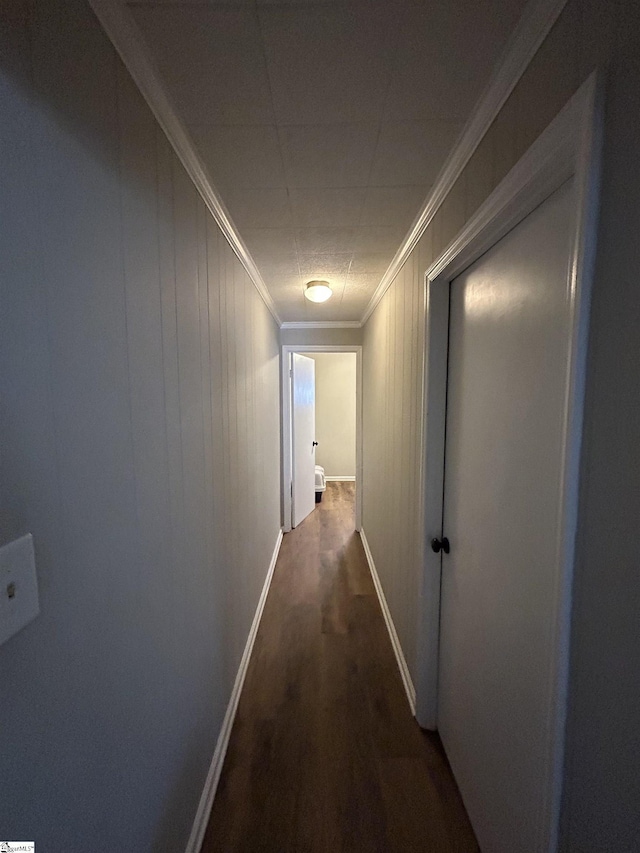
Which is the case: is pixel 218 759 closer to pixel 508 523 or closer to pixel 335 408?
pixel 508 523

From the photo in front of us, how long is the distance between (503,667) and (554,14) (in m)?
1.50

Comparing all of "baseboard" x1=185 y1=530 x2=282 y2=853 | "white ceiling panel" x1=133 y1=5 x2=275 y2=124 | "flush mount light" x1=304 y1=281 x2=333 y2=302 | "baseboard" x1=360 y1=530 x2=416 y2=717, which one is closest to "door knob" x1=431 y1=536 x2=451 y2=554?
"baseboard" x1=360 y1=530 x2=416 y2=717

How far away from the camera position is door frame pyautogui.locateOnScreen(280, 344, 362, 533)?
12.2 feet

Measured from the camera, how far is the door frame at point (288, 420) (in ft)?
12.2

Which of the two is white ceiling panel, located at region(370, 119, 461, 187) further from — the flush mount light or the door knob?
the door knob

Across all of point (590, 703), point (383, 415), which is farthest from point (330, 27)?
point (383, 415)

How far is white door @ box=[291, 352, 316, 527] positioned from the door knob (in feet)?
8.16

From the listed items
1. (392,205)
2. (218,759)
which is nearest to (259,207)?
(392,205)

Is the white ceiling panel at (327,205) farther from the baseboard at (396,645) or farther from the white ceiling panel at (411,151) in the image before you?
the baseboard at (396,645)

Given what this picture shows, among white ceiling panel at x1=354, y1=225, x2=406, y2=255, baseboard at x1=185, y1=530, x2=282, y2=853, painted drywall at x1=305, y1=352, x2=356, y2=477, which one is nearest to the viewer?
baseboard at x1=185, y1=530, x2=282, y2=853

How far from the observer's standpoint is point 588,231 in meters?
0.60

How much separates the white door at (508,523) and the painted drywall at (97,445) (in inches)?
34.7

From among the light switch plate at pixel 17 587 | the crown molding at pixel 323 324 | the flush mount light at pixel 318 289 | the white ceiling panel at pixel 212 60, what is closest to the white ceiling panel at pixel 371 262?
the flush mount light at pixel 318 289

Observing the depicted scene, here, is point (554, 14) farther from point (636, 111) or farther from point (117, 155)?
point (117, 155)
